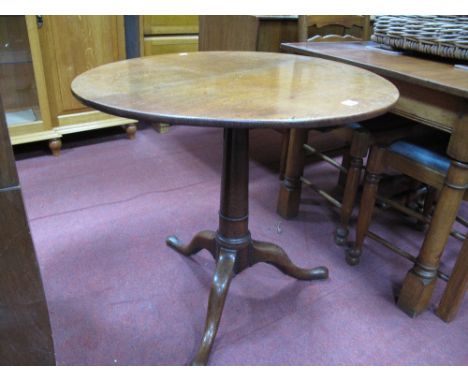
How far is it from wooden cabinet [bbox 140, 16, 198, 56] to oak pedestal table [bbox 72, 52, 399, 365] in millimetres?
1331

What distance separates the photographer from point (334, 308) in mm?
1399

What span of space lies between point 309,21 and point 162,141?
1274 mm

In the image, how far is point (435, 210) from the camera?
1.26 meters

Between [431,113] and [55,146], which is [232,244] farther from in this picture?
[55,146]

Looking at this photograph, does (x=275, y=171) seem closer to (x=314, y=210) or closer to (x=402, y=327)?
(x=314, y=210)

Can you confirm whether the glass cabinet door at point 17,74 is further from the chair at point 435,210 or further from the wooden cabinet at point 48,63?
the chair at point 435,210

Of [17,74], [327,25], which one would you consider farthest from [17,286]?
[17,74]

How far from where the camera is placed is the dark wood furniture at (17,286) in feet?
2.05

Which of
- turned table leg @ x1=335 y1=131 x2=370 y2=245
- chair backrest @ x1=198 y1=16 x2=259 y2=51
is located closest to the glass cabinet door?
chair backrest @ x1=198 y1=16 x2=259 y2=51

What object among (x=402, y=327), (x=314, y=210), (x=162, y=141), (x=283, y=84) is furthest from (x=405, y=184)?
(x=162, y=141)

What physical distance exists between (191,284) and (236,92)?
0.80m

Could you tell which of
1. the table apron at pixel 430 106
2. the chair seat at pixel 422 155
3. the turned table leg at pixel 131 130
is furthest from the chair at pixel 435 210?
the turned table leg at pixel 131 130

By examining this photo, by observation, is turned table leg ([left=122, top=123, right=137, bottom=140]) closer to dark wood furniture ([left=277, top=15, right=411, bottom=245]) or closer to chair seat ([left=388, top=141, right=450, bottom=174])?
dark wood furniture ([left=277, top=15, right=411, bottom=245])

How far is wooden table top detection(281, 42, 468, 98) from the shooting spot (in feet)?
3.76
